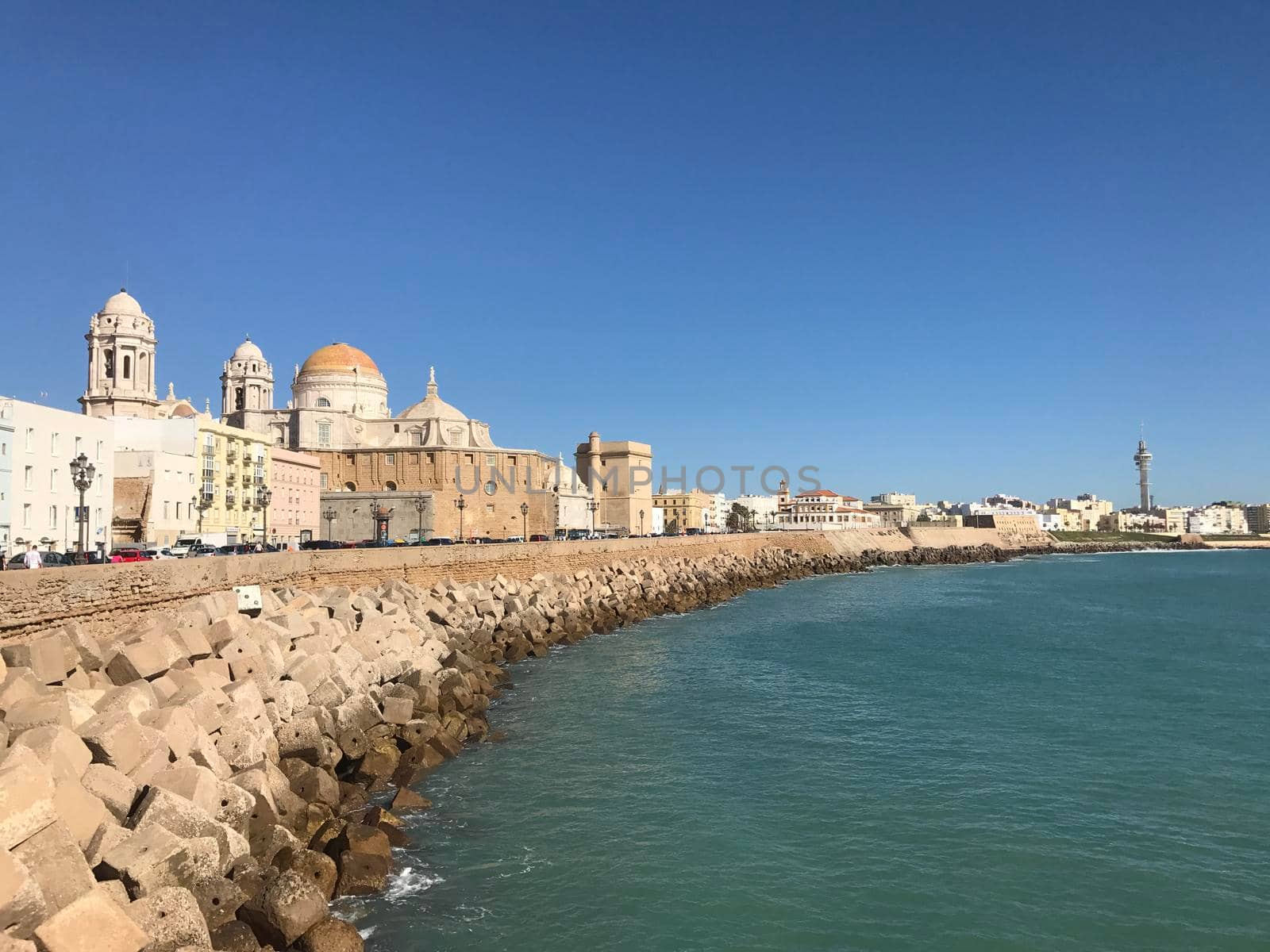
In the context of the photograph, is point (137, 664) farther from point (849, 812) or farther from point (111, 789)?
point (849, 812)

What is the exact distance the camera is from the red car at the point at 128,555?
22.9 m

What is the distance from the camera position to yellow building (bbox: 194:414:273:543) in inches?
1473

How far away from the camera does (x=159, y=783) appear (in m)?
8.88

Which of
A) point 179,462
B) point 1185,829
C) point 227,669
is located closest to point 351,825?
point 227,669

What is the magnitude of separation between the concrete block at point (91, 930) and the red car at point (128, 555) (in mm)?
17637

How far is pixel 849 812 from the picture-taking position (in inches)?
462

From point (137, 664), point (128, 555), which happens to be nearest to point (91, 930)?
point (137, 664)

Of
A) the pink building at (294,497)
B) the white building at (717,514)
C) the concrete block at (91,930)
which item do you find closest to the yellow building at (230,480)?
the pink building at (294,497)

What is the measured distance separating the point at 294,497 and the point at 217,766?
40734mm

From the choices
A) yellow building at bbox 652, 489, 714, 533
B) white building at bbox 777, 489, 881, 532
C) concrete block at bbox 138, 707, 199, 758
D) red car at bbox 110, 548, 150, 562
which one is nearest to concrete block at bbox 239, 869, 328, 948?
concrete block at bbox 138, 707, 199, 758

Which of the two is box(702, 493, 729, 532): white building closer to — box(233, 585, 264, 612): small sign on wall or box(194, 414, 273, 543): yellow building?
box(194, 414, 273, 543): yellow building

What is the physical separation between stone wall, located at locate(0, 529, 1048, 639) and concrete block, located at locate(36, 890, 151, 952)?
7.08 meters

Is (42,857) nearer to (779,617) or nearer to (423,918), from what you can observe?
(423,918)

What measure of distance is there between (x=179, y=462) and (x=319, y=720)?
85.8ft
